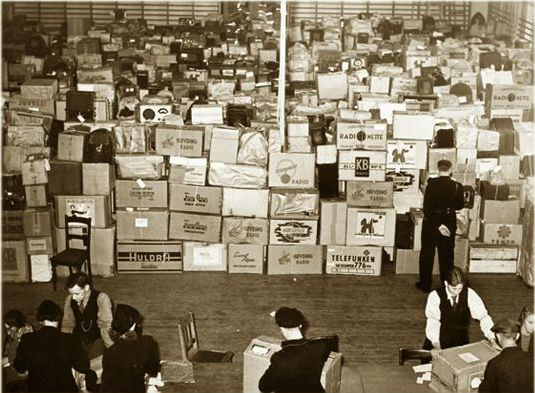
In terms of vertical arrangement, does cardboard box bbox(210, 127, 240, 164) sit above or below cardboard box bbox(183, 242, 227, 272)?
above

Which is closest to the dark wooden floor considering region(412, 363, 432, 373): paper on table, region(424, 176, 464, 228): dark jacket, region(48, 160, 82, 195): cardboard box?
region(424, 176, 464, 228): dark jacket

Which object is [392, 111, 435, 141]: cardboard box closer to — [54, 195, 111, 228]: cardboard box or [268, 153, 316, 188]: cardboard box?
[268, 153, 316, 188]: cardboard box

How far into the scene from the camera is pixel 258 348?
18.0 ft

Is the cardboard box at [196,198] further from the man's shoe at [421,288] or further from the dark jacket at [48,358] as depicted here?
the dark jacket at [48,358]

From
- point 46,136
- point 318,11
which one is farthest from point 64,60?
point 318,11

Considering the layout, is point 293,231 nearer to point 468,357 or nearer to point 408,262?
point 408,262

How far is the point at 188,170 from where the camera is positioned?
870 centimetres

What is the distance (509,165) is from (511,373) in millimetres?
5046

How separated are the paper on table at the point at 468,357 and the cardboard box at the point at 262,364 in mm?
753

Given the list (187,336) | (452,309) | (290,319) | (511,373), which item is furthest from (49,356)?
(452,309)

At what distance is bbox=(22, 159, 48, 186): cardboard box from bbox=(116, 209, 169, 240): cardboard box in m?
0.82

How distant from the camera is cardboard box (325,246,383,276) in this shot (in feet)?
28.9

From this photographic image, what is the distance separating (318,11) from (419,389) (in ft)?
60.2

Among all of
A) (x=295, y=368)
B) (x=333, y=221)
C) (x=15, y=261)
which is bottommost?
(x=15, y=261)
